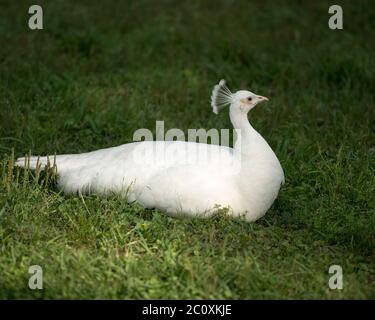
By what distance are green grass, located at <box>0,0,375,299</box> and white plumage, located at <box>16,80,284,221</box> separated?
0.40 feet

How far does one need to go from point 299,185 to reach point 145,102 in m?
1.84

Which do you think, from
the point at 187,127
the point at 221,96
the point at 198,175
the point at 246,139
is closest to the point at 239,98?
the point at 221,96

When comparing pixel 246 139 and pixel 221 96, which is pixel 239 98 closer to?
pixel 221 96

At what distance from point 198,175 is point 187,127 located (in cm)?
169

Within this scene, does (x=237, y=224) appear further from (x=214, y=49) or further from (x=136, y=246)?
(x=214, y=49)

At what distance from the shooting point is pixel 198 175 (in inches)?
169

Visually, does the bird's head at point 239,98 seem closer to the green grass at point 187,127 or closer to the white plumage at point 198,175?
the white plumage at point 198,175

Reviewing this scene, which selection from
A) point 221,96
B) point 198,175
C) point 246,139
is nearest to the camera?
point 198,175

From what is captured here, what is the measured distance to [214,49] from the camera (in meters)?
7.41

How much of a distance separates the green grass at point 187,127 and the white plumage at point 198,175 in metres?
0.12

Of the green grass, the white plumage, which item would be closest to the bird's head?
the white plumage

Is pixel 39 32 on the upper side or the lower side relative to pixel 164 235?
upper

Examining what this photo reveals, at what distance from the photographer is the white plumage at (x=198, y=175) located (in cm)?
427
